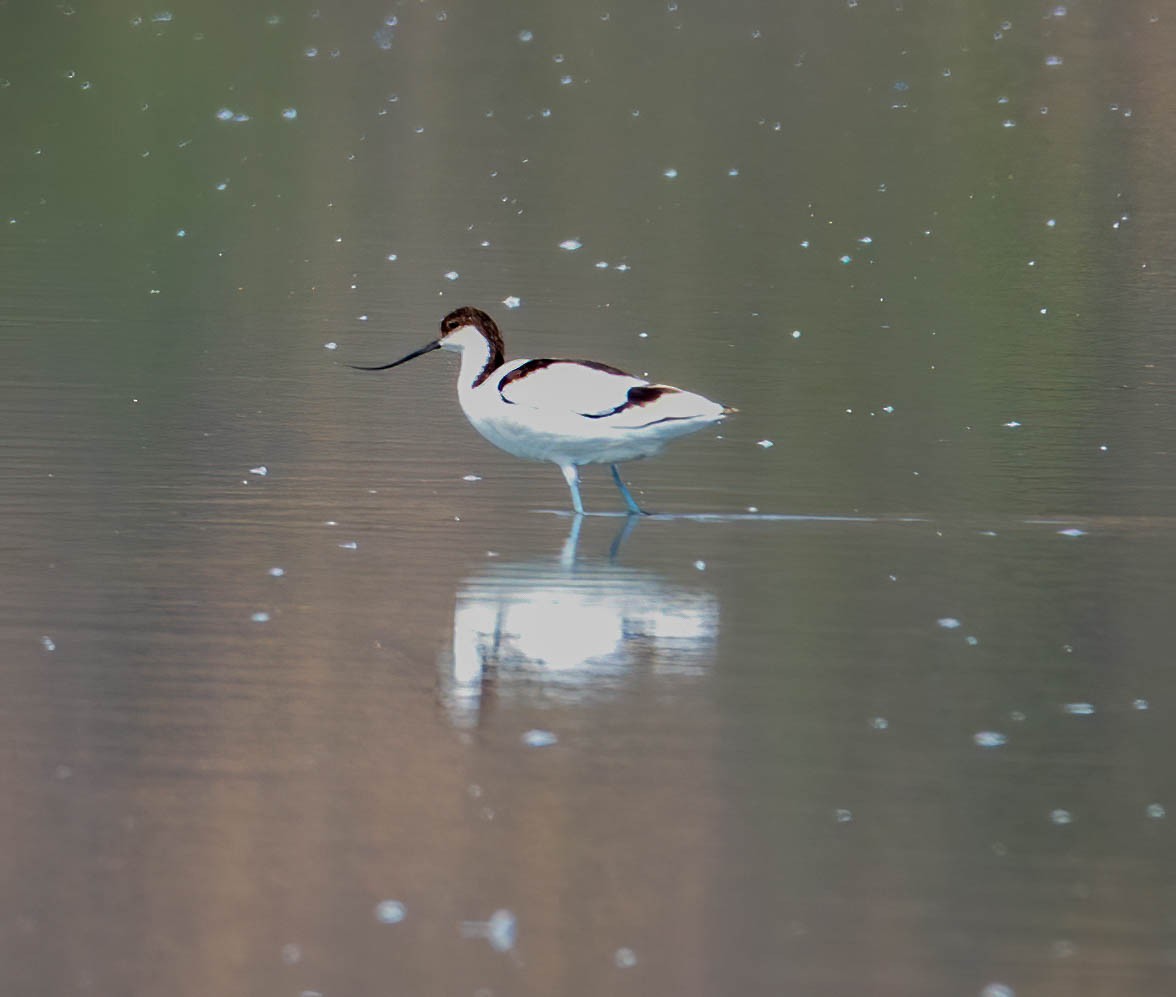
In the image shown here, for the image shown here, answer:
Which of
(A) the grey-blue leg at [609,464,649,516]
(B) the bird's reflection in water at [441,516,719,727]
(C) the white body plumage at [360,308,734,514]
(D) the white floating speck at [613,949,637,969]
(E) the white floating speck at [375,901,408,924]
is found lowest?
(D) the white floating speck at [613,949,637,969]

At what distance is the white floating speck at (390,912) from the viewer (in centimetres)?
558

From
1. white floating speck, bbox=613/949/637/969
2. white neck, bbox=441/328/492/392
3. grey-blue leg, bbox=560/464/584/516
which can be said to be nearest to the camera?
white floating speck, bbox=613/949/637/969

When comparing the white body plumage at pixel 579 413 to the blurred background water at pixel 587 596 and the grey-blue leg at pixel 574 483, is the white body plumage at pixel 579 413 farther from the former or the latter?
the blurred background water at pixel 587 596

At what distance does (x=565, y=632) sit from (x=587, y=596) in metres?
0.49

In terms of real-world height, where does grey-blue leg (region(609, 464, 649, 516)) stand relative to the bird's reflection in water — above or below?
above

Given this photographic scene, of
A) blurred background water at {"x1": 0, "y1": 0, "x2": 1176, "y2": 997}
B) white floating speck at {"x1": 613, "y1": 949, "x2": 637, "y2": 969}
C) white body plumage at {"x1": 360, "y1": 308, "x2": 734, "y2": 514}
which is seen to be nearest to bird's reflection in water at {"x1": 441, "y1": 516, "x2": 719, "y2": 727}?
blurred background water at {"x1": 0, "y1": 0, "x2": 1176, "y2": 997}

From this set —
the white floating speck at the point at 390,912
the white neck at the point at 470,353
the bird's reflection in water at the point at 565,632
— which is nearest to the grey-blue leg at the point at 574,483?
the white neck at the point at 470,353

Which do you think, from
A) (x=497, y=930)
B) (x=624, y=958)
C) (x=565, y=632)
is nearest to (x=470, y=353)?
(x=565, y=632)

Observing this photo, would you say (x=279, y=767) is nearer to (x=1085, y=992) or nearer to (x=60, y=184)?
(x=1085, y=992)

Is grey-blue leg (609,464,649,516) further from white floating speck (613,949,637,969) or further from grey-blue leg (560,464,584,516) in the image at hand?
white floating speck (613,949,637,969)

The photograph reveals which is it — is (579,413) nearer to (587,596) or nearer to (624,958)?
(587,596)

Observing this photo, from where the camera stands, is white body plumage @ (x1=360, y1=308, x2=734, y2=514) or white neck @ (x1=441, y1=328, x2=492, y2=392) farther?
white neck @ (x1=441, y1=328, x2=492, y2=392)

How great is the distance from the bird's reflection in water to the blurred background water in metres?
0.02

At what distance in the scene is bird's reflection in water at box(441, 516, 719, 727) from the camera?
24.5 ft
